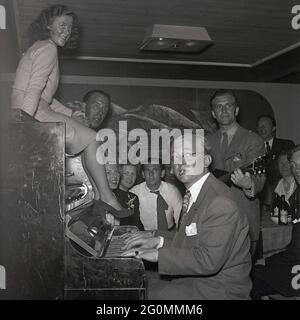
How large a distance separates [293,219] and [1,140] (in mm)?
1498

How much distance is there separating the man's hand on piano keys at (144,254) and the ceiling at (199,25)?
892 millimetres

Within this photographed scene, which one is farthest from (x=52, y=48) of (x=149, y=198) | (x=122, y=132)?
(x=149, y=198)

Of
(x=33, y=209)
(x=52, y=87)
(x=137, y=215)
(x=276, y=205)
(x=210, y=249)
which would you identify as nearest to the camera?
(x=33, y=209)

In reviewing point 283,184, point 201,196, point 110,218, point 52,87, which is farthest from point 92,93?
point 283,184

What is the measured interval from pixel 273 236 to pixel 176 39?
1085mm

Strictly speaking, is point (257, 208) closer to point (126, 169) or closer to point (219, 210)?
point (219, 210)

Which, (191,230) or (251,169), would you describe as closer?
(191,230)

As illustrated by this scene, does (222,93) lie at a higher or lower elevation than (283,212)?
higher

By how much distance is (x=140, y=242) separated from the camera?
6.49 feet

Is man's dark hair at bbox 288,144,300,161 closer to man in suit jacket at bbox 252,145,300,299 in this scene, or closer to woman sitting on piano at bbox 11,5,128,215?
man in suit jacket at bbox 252,145,300,299

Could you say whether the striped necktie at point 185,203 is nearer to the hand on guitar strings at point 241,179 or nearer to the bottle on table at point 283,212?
the hand on guitar strings at point 241,179

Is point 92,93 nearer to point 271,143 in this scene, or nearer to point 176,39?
point 176,39

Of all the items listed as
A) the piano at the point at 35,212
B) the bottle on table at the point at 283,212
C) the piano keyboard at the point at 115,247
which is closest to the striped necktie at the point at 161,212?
the piano keyboard at the point at 115,247

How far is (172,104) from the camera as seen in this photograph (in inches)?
88.9
